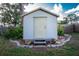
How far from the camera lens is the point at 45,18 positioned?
4719 millimetres

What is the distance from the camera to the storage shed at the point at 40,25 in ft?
15.5

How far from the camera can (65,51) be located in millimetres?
4715

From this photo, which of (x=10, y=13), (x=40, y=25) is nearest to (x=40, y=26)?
(x=40, y=25)

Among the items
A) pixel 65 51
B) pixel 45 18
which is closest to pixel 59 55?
pixel 65 51

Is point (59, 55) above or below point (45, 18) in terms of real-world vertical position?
below

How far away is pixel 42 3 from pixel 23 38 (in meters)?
0.37

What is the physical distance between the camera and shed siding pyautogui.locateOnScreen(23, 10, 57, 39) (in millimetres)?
4719

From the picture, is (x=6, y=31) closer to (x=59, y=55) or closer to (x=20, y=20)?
(x=20, y=20)

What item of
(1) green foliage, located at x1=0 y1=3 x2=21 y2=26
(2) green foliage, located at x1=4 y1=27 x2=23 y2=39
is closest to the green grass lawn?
(2) green foliage, located at x1=4 y1=27 x2=23 y2=39

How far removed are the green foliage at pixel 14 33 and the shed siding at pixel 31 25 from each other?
4cm

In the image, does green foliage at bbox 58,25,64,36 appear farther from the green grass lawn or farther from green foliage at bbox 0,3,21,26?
green foliage at bbox 0,3,21,26

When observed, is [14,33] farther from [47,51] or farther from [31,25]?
[47,51]

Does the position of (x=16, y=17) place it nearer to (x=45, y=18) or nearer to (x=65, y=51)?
(x=45, y=18)

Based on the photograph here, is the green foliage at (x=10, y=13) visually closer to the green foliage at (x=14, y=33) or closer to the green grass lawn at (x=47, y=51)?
the green foliage at (x=14, y=33)
